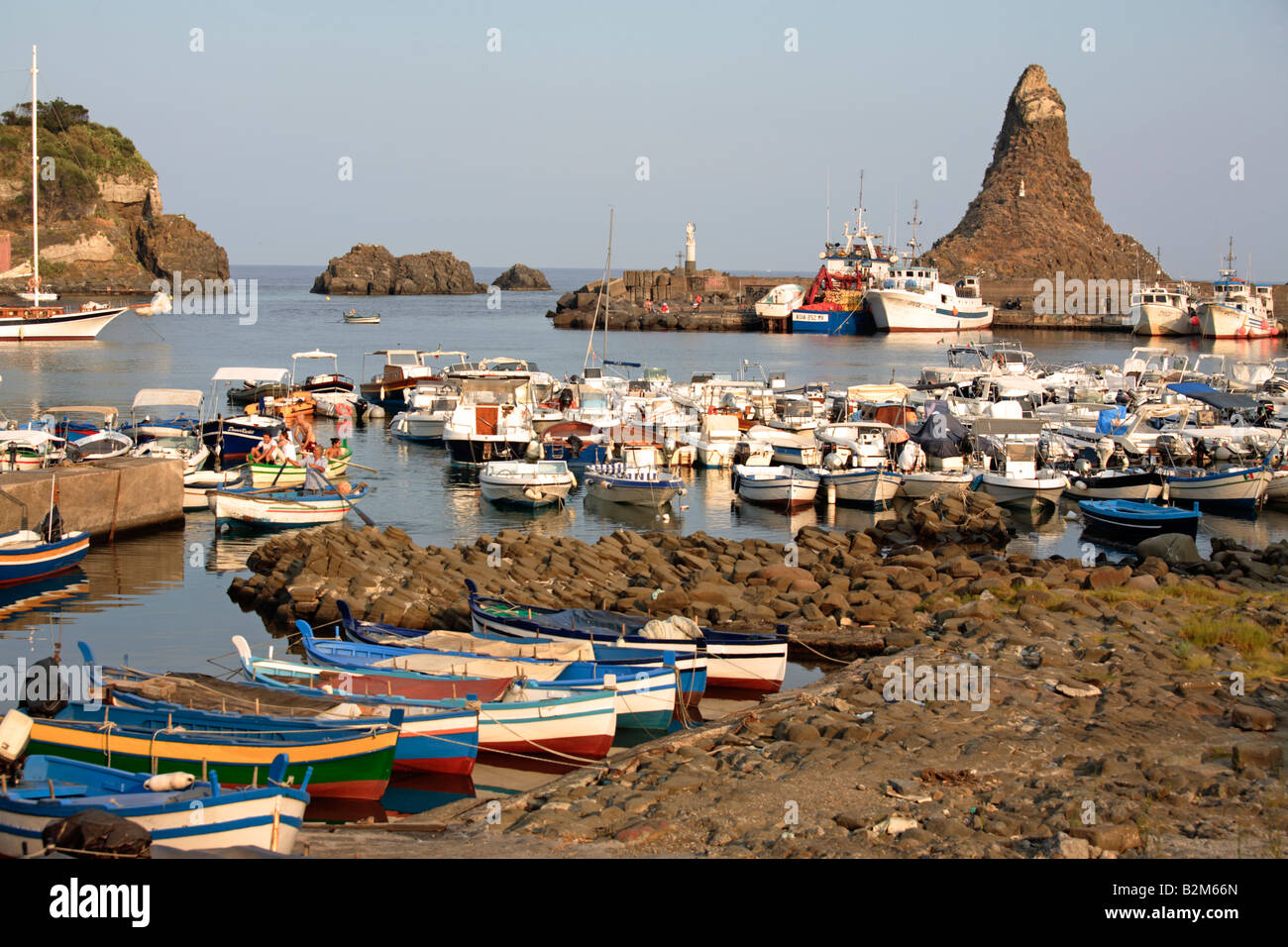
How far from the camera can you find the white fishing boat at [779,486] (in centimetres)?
2998

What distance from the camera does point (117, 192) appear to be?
133 metres

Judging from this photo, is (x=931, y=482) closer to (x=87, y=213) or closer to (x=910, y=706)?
(x=910, y=706)

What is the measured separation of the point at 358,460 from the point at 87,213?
109544mm

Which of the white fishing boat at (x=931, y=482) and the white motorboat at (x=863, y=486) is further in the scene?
Result: the white motorboat at (x=863, y=486)

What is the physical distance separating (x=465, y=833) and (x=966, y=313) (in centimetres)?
10006

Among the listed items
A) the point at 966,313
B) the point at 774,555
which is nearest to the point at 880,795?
the point at 774,555

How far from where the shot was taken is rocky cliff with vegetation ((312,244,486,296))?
17625 centimetres

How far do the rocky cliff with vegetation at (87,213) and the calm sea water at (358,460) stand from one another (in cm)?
1309

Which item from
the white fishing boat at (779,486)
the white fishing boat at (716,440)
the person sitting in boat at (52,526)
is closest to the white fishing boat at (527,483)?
the white fishing boat at (779,486)

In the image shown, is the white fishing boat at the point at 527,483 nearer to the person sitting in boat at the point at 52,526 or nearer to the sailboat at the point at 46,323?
the person sitting in boat at the point at 52,526

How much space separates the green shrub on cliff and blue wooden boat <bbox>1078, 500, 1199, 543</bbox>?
375 ft

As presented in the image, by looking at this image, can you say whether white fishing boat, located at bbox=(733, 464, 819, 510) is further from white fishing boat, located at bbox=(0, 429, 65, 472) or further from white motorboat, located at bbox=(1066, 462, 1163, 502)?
white fishing boat, located at bbox=(0, 429, 65, 472)
